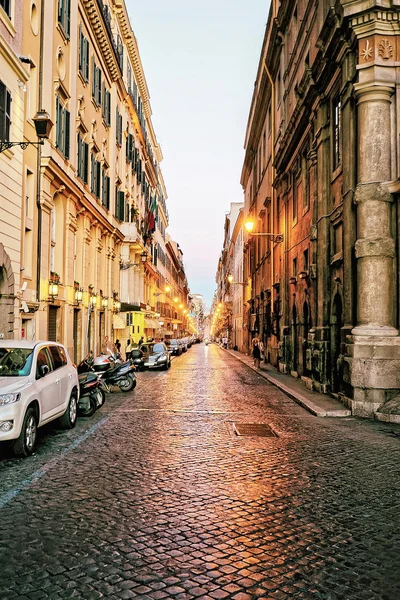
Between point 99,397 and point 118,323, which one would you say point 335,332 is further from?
point 118,323

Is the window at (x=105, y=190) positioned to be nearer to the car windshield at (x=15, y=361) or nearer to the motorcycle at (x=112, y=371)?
the motorcycle at (x=112, y=371)

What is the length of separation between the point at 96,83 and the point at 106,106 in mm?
3282

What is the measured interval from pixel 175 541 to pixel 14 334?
1233cm

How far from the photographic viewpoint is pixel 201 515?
226 inches

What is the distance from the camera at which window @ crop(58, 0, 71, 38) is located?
21844 millimetres

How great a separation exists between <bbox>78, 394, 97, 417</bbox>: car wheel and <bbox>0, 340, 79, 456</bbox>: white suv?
3.49ft

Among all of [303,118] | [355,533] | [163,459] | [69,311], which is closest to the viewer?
[355,533]

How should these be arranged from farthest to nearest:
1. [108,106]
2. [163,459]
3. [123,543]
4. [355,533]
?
[108,106]
[163,459]
[355,533]
[123,543]

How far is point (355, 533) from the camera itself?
5.27m

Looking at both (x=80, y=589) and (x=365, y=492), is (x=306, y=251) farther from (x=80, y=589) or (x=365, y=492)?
(x=80, y=589)

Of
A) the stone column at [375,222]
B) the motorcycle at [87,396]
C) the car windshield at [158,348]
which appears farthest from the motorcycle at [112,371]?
the car windshield at [158,348]

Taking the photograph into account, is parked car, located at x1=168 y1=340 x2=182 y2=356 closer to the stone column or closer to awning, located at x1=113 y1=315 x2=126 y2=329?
awning, located at x1=113 y1=315 x2=126 y2=329

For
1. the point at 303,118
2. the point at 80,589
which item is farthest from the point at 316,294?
the point at 80,589

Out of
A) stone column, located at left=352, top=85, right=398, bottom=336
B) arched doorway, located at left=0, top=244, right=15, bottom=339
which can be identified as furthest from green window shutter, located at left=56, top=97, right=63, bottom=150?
stone column, located at left=352, top=85, right=398, bottom=336
